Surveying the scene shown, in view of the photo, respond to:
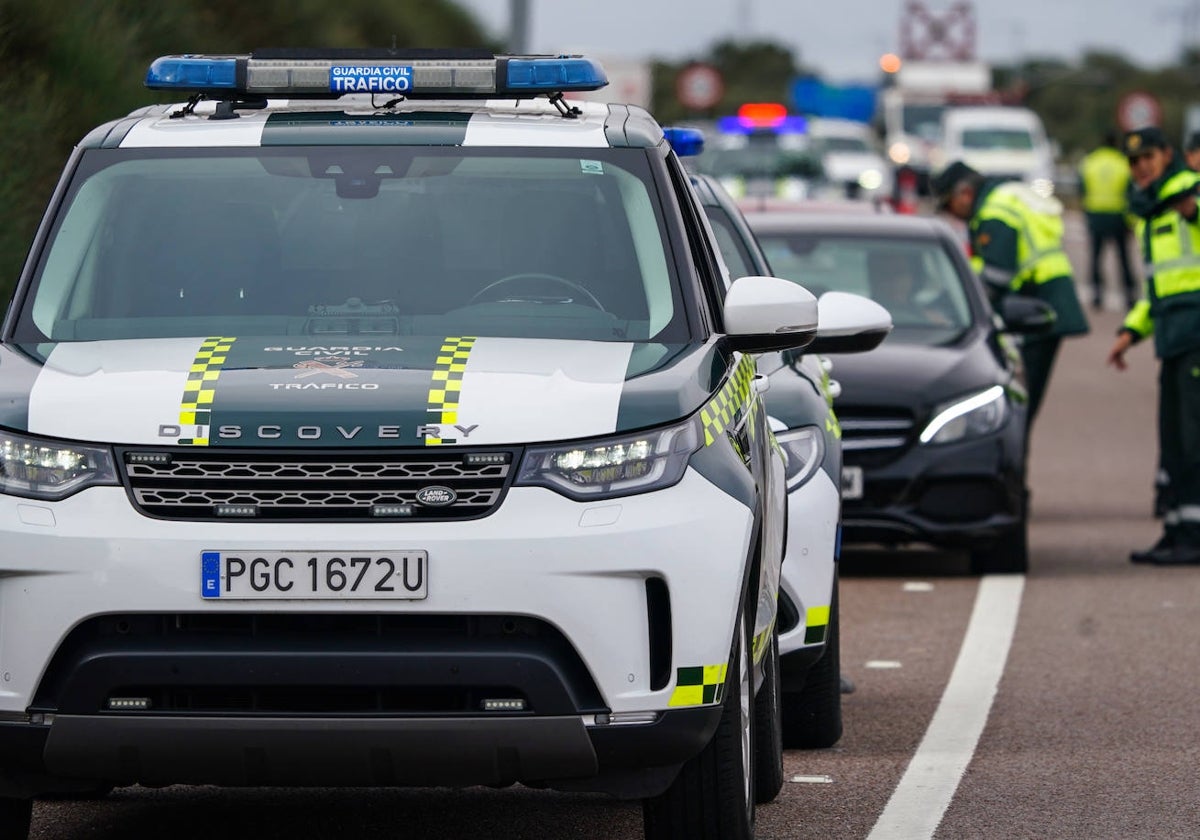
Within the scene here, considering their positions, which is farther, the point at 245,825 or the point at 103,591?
the point at 245,825

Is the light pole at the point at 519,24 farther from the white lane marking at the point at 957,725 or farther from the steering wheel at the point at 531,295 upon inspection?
the steering wheel at the point at 531,295

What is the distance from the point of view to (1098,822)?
6777 millimetres

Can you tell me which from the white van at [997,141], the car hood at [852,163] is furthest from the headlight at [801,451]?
the white van at [997,141]

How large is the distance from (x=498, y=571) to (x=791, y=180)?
28.1 meters

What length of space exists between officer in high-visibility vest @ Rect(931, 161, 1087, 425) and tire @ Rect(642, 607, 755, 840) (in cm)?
926

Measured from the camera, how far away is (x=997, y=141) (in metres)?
52.7

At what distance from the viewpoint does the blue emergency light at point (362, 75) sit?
22.5 ft

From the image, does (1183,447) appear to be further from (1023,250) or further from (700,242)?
(700,242)

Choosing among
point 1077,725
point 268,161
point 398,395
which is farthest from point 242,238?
point 1077,725

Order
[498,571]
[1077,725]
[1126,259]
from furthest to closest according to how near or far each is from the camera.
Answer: [1126,259] < [1077,725] < [498,571]

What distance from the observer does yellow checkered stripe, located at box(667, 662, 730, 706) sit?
547 cm

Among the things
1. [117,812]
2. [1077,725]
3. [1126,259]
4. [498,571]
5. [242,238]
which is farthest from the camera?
[1126,259]

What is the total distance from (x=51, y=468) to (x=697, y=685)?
4.50ft

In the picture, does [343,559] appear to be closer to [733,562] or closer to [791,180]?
[733,562]
